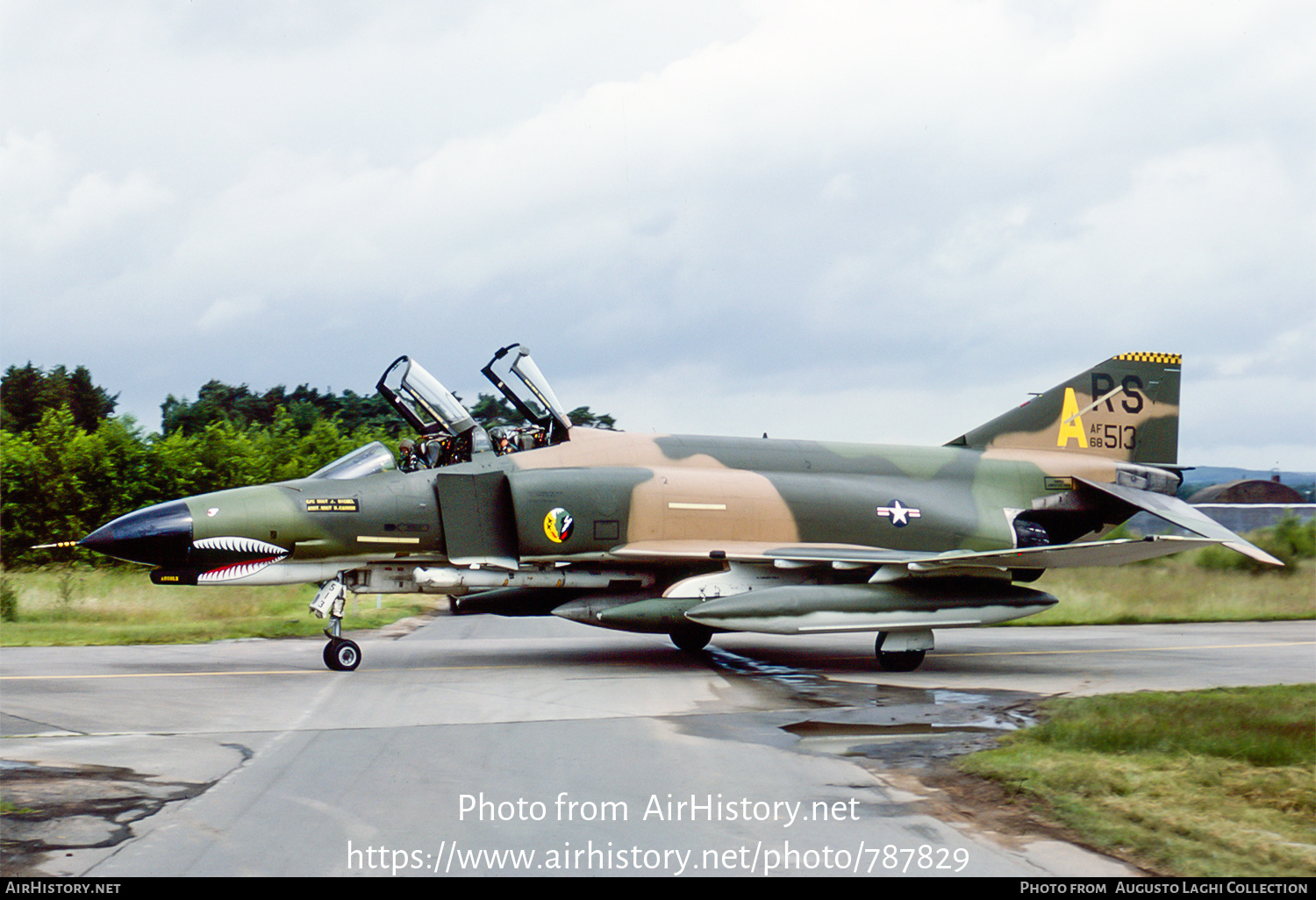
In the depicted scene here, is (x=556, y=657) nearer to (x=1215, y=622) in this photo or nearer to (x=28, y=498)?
(x=1215, y=622)

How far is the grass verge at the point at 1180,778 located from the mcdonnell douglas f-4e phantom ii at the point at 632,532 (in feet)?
10.8

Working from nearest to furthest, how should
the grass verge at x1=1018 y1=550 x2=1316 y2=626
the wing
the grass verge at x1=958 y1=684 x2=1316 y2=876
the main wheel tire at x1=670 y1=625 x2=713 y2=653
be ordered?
the grass verge at x1=958 y1=684 x2=1316 y2=876 < the wing < the main wheel tire at x1=670 y1=625 x2=713 y2=653 < the grass verge at x1=1018 y1=550 x2=1316 y2=626

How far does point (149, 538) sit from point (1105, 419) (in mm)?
12595

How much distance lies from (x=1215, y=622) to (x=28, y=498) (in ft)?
83.8

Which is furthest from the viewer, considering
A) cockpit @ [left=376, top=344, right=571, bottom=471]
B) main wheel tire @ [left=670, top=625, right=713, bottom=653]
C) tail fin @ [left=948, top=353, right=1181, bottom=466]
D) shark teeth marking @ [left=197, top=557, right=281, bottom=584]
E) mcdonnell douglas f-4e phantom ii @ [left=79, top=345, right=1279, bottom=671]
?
tail fin @ [left=948, top=353, right=1181, bottom=466]

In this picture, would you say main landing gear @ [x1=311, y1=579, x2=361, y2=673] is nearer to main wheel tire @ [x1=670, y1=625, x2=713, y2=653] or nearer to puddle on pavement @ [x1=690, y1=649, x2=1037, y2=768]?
main wheel tire @ [x1=670, y1=625, x2=713, y2=653]

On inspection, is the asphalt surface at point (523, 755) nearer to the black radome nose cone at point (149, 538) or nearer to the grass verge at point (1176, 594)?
the black radome nose cone at point (149, 538)

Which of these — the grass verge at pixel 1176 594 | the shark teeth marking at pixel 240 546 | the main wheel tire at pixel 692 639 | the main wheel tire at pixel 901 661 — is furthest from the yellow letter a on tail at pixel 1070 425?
the shark teeth marking at pixel 240 546

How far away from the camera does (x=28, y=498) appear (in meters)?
25.5

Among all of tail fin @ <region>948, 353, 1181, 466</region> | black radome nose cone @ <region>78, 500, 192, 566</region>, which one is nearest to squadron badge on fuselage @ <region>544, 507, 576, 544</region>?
black radome nose cone @ <region>78, 500, 192, 566</region>

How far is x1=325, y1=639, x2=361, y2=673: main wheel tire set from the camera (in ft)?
37.1

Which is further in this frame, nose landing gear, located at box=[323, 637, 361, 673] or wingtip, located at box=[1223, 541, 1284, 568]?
nose landing gear, located at box=[323, 637, 361, 673]

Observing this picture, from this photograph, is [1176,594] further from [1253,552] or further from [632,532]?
[632,532]

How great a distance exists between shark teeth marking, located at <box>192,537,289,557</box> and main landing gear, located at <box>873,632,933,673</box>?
6577 millimetres
